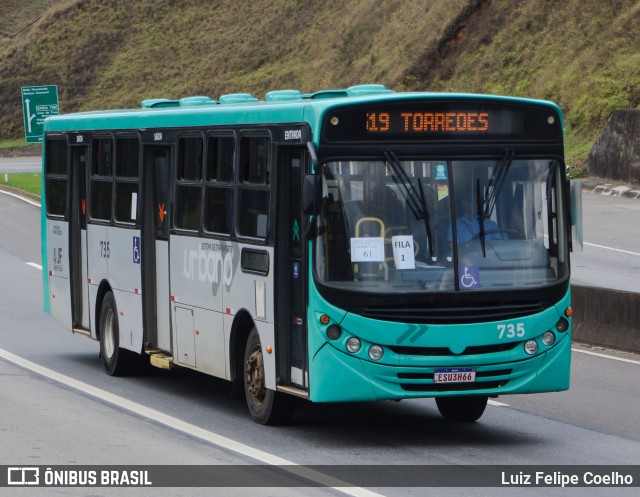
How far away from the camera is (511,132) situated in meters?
11.9

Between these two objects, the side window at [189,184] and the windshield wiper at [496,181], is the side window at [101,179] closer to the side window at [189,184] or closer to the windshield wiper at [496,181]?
the side window at [189,184]

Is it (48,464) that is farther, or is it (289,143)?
(289,143)

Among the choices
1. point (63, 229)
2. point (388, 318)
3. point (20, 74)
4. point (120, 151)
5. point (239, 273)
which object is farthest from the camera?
point (20, 74)

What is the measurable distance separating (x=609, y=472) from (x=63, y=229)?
30.9 ft

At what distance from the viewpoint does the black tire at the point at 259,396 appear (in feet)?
40.8

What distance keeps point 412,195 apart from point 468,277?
79 cm

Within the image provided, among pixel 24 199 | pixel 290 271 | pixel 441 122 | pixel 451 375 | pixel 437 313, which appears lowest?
pixel 24 199

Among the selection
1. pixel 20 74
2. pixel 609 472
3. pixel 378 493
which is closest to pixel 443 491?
pixel 378 493

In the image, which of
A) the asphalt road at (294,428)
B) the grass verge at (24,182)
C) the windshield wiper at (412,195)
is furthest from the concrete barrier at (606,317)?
the grass verge at (24,182)

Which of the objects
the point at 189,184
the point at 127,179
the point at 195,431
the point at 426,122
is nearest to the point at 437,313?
the point at 426,122

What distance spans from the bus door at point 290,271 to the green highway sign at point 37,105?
34246 millimetres

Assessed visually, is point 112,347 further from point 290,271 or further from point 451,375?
point 451,375

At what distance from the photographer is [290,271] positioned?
11953mm

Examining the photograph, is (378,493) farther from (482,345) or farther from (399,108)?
(399,108)
